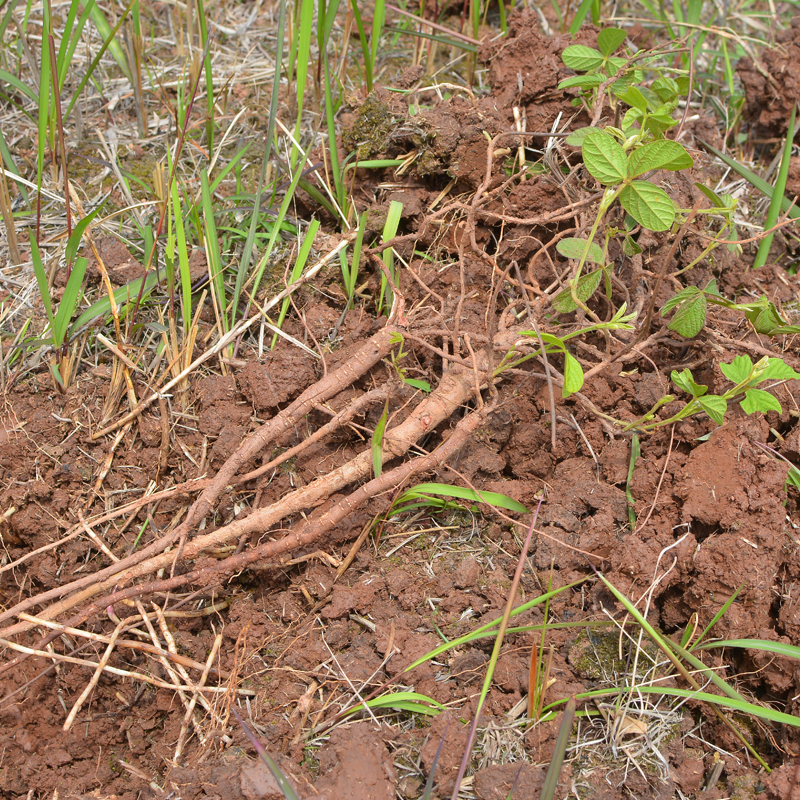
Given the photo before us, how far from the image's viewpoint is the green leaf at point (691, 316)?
150cm

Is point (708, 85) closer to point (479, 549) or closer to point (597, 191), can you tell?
point (597, 191)

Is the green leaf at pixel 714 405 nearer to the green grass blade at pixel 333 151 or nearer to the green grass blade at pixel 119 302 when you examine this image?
the green grass blade at pixel 333 151

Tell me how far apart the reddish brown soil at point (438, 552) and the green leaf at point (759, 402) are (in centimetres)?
13

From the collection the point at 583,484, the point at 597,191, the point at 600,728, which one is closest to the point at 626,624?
the point at 600,728

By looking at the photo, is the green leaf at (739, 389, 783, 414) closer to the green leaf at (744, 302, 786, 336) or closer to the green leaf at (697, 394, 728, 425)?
the green leaf at (697, 394, 728, 425)

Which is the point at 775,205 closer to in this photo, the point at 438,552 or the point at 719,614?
the point at 719,614

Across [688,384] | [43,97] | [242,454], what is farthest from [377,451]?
[43,97]

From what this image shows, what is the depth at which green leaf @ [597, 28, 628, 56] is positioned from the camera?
167cm

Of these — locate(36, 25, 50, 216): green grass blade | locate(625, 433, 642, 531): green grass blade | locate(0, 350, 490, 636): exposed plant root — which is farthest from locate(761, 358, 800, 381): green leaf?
locate(36, 25, 50, 216): green grass blade

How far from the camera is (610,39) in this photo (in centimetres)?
169

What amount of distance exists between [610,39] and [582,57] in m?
0.08

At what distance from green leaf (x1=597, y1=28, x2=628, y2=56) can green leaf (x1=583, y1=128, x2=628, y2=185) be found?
0.45 meters

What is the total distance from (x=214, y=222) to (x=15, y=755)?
1.46 m

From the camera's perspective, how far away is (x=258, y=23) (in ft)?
8.23
